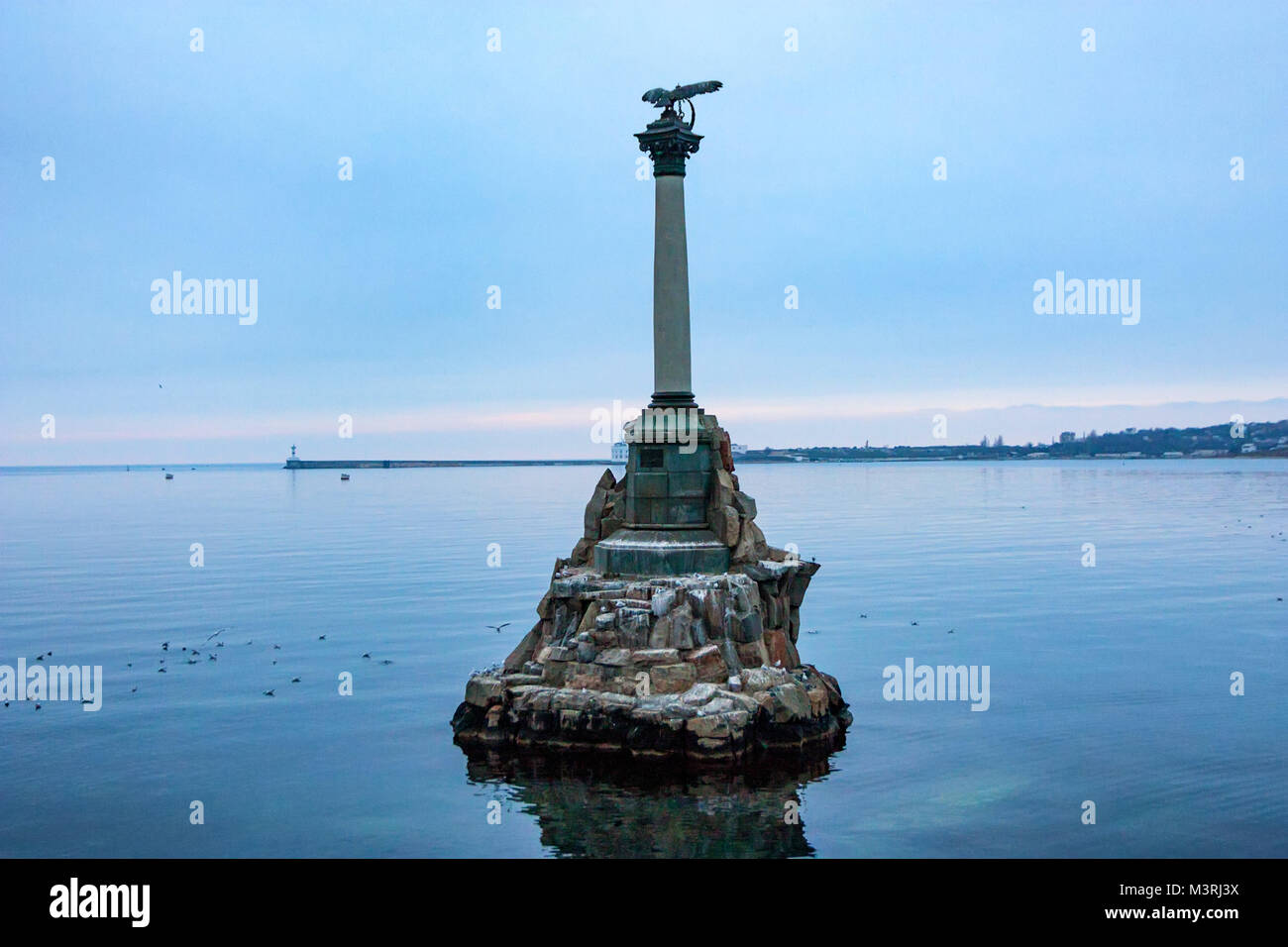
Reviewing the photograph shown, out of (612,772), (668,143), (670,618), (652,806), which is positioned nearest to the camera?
(652,806)

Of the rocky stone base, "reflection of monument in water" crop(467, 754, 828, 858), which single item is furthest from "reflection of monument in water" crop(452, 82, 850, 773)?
"reflection of monument in water" crop(467, 754, 828, 858)

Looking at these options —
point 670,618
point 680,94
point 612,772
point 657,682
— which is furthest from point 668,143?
point 612,772

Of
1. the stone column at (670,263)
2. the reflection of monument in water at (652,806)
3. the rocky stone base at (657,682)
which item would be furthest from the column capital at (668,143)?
the reflection of monument in water at (652,806)

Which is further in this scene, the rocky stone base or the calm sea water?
the rocky stone base

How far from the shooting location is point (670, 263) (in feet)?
85.5

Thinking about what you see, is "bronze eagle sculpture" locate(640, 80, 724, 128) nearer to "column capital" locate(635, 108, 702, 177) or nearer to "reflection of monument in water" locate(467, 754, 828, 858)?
"column capital" locate(635, 108, 702, 177)

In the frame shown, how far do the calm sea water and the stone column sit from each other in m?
8.21

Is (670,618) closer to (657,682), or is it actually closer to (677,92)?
(657,682)

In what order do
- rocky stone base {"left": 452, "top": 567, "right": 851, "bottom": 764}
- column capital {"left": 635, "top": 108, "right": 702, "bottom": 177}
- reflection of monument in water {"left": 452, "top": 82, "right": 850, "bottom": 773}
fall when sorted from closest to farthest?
rocky stone base {"left": 452, "top": 567, "right": 851, "bottom": 764}, reflection of monument in water {"left": 452, "top": 82, "right": 850, "bottom": 773}, column capital {"left": 635, "top": 108, "right": 702, "bottom": 177}

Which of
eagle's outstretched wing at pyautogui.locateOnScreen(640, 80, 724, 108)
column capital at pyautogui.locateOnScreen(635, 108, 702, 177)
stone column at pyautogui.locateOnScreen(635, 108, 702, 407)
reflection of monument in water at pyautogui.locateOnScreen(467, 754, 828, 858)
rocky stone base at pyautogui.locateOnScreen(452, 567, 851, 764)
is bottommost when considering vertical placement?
reflection of monument in water at pyautogui.locateOnScreen(467, 754, 828, 858)

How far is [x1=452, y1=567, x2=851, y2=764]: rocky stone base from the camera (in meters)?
22.2

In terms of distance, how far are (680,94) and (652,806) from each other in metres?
14.5
